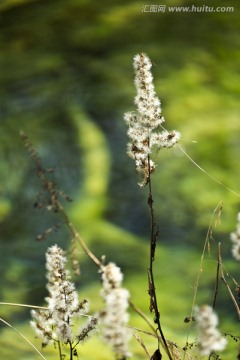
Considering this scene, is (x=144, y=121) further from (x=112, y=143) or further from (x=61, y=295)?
(x=112, y=143)

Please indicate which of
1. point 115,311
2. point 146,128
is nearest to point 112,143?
point 146,128

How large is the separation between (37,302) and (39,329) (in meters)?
0.72

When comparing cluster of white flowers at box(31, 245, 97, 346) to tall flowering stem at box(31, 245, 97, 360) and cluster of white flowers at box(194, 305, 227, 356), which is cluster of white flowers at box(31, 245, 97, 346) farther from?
cluster of white flowers at box(194, 305, 227, 356)

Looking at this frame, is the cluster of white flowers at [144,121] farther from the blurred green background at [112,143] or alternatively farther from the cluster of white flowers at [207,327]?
the blurred green background at [112,143]

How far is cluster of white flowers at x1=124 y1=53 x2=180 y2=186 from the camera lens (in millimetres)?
725

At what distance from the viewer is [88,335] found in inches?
31.9

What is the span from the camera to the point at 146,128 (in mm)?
794

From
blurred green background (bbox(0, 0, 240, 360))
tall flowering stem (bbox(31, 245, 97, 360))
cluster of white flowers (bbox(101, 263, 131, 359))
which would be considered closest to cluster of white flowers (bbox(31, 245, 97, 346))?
tall flowering stem (bbox(31, 245, 97, 360))

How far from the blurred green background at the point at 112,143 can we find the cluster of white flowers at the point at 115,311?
2.82 feet

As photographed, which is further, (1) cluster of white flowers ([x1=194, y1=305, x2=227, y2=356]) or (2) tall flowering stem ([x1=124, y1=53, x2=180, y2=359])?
(2) tall flowering stem ([x1=124, y1=53, x2=180, y2=359])

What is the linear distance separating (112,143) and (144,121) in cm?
110

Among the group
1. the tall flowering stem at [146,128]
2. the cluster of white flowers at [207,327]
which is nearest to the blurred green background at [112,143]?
the tall flowering stem at [146,128]

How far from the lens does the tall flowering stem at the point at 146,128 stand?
28.6 inches

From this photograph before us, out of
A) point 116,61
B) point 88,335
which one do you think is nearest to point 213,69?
point 116,61
